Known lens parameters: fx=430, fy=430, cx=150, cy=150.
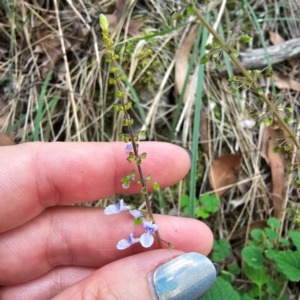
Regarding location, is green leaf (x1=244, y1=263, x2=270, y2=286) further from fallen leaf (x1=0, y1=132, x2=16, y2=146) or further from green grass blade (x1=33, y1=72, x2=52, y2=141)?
fallen leaf (x1=0, y1=132, x2=16, y2=146)

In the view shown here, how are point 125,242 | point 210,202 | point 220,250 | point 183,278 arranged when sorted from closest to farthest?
point 183,278
point 125,242
point 220,250
point 210,202

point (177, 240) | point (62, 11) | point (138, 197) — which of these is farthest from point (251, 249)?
Result: point (62, 11)

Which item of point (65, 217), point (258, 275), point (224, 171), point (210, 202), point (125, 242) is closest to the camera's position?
point (125, 242)

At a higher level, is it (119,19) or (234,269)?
(119,19)

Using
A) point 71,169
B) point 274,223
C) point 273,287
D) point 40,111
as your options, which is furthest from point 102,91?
point 273,287

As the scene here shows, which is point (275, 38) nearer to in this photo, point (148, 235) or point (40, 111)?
point (40, 111)

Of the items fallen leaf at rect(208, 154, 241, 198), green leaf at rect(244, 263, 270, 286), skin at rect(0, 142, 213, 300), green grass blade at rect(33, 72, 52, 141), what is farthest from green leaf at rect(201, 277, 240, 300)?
green grass blade at rect(33, 72, 52, 141)
